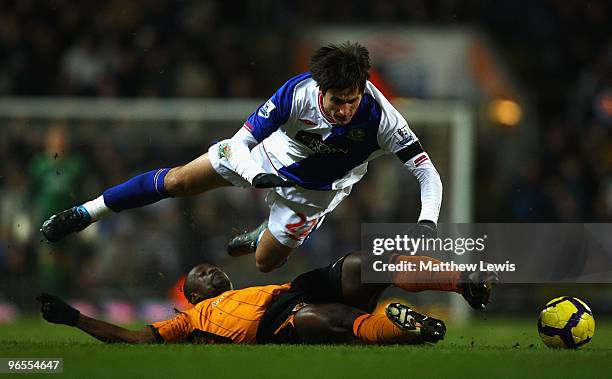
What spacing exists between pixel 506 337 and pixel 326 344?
201 centimetres

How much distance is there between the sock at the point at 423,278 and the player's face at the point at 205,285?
116cm

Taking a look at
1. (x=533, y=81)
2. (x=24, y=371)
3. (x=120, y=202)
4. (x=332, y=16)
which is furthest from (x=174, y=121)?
(x=24, y=371)

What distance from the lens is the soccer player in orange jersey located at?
5.40m

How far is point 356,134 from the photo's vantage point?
6.05 m

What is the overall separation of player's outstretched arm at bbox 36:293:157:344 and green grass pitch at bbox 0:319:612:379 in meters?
0.08

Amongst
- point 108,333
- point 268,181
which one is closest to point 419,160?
point 268,181

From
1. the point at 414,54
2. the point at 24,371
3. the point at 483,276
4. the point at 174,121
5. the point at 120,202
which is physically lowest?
the point at 24,371

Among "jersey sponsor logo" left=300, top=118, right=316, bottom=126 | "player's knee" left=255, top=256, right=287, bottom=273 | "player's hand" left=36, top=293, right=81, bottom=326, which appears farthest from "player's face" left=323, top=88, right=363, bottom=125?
"player's hand" left=36, top=293, right=81, bottom=326

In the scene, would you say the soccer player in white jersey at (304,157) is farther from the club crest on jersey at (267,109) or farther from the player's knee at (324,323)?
the player's knee at (324,323)

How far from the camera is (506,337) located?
23.7 feet

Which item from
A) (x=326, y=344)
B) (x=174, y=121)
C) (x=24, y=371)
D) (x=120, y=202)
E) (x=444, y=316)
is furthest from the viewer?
(x=174, y=121)

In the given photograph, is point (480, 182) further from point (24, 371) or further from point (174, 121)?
point (24, 371)

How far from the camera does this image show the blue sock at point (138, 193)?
21.1 ft

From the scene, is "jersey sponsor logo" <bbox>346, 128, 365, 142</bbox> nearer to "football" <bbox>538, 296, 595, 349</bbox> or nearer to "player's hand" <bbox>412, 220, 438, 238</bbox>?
"player's hand" <bbox>412, 220, 438, 238</bbox>
